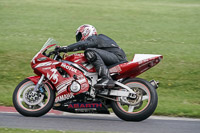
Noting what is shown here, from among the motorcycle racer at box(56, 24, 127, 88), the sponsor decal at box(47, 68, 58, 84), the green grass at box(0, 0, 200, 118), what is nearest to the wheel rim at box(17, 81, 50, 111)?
the sponsor decal at box(47, 68, 58, 84)

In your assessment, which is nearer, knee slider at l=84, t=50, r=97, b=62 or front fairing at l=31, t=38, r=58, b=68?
knee slider at l=84, t=50, r=97, b=62

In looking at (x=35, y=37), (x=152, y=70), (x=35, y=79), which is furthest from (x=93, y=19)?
(x=35, y=79)

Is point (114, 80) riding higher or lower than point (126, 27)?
lower

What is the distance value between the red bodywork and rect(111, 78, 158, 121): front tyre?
205 mm

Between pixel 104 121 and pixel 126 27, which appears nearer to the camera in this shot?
pixel 104 121

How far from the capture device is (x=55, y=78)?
24.8ft

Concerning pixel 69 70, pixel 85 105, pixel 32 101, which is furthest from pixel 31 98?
pixel 85 105

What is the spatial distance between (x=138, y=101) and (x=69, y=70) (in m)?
1.28

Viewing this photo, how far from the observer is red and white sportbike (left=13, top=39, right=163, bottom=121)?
7367 mm

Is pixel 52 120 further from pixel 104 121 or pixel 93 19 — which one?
pixel 93 19

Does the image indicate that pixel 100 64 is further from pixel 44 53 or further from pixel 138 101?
pixel 44 53

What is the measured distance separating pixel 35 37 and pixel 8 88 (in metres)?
7.65

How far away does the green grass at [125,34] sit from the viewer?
10.8 m

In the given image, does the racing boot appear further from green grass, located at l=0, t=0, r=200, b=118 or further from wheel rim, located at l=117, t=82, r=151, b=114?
green grass, located at l=0, t=0, r=200, b=118
